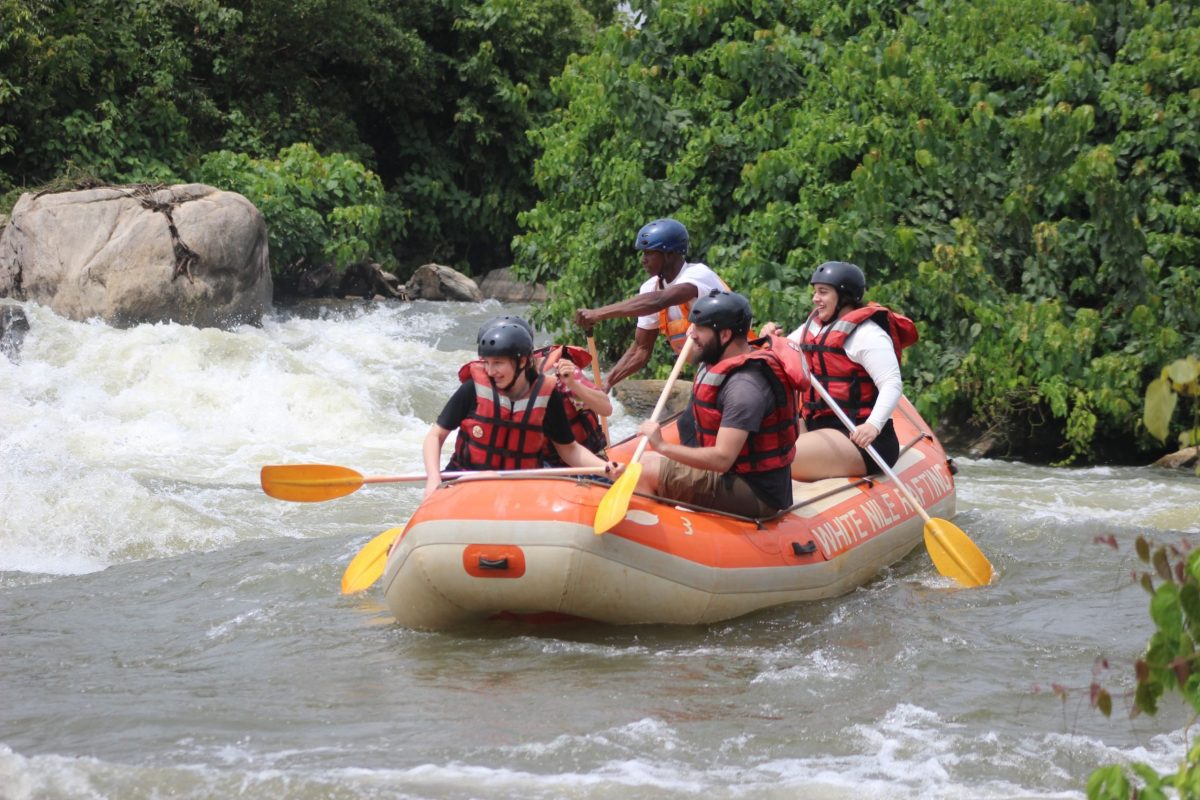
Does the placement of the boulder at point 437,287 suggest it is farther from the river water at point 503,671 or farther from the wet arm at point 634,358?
the wet arm at point 634,358

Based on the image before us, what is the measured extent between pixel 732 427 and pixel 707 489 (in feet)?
1.23

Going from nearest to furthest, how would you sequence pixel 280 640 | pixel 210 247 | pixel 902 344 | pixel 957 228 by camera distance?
1. pixel 280 640
2. pixel 902 344
3. pixel 957 228
4. pixel 210 247

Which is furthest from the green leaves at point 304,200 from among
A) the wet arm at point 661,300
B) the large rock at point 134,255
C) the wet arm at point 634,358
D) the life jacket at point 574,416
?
the life jacket at point 574,416

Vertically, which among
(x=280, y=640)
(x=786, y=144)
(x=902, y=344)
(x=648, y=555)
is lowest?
(x=280, y=640)

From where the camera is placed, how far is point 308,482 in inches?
233

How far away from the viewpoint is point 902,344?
267 inches

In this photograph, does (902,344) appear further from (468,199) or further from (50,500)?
(468,199)

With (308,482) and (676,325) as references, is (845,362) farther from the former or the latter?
(308,482)

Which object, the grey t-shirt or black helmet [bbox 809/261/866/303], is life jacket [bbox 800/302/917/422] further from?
the grey t-shirt

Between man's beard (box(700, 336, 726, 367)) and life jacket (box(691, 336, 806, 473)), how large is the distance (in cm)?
3

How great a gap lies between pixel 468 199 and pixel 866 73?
10550 mm

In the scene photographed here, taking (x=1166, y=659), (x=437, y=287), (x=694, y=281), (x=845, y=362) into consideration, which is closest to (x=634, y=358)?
(x=694, y=281)

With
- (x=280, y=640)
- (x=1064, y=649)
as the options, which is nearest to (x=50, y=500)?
(x=280, y=640)

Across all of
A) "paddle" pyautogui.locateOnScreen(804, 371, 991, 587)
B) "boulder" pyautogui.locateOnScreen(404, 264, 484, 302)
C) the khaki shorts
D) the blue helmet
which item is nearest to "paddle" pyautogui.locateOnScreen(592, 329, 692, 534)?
the khaki shorts
